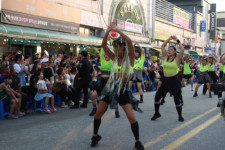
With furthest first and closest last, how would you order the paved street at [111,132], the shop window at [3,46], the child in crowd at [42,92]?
the shop window at [3,46]
the child in crowd at [42,92]
the paved street at [111,132]

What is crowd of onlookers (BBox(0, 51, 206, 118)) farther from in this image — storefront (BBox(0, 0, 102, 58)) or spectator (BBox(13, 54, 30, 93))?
storefront (BBox(0, 0, 102, 58))

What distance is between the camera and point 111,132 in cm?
543

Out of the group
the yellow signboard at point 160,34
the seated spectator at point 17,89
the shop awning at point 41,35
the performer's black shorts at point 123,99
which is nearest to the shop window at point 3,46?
the shop awning at point 41,35

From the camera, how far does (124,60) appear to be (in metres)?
4.42

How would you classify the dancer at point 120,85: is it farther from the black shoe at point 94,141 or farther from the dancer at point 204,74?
the dancer at point 204,74

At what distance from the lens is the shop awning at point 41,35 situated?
14677 mm

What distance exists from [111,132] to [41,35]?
12642 millimetres

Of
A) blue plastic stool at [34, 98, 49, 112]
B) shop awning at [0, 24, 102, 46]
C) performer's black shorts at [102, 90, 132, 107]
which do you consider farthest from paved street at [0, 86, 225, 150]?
shop awning at [0, 24, 102, 46]

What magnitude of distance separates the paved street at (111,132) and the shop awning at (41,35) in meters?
8.55

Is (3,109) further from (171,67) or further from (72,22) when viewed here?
(72,22)

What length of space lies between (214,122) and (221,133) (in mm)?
1077

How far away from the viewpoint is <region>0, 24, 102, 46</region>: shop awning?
48.2ft

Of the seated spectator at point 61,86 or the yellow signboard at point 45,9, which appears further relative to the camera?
the yellow signboard at point 45,9

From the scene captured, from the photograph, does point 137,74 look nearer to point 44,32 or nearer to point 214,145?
point 214,145
